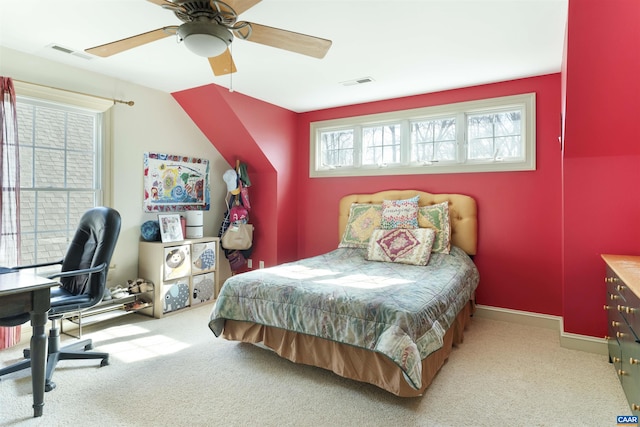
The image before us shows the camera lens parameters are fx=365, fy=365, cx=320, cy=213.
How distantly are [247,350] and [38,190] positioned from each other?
2.26 meters

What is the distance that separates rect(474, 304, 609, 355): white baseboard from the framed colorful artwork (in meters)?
3.41

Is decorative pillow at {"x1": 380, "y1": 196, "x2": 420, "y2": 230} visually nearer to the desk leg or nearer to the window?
the window

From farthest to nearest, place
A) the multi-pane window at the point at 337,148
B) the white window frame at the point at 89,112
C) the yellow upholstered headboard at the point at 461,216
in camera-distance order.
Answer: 1. the multi-pane window at the point at 337,148
2. the yellow upholstered headboard at the point at 461,216
3. the white window frame at the point at 89,112

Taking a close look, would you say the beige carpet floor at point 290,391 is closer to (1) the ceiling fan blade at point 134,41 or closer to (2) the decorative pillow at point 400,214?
(2) the decorative pillow at point 400,214

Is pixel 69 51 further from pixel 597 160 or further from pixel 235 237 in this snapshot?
pixel 597 160

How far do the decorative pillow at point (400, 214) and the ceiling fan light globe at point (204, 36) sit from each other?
99.1 inches

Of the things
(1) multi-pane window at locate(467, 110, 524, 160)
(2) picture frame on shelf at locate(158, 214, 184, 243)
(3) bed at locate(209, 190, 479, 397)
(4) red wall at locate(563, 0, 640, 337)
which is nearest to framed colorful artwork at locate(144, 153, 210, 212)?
(2) picture frame on shelf at locate(158, 214, 184, 243)

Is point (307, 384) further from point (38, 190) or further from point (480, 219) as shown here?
point (38, 190)

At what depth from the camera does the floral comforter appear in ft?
6.76

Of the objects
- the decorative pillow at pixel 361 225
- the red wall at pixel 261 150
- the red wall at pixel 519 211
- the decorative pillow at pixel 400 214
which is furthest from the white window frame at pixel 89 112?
the red wall at pixel 519 211

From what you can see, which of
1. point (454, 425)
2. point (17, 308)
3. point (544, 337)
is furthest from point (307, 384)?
point (544, 337)

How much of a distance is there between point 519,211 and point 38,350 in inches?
154

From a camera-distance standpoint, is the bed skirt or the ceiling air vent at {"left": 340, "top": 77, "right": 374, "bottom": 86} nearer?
the bed skirt

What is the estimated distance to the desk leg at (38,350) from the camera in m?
1.99
